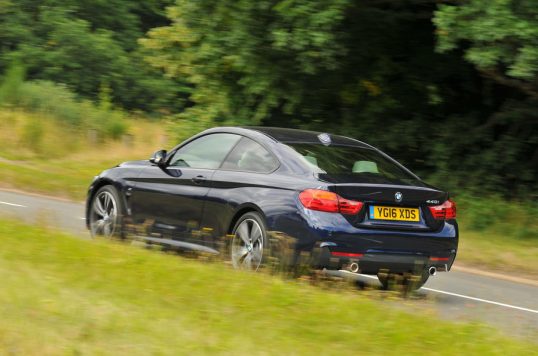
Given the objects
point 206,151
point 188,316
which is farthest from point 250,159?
point 188,316

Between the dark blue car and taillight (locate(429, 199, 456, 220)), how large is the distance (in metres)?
0.01

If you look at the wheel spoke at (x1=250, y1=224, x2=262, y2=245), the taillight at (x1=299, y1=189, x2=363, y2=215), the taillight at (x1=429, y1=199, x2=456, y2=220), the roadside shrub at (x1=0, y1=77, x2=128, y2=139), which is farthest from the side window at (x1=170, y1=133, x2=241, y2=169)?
the roadside shrub at (x1=0, y1=77, x2=128, y2=139)

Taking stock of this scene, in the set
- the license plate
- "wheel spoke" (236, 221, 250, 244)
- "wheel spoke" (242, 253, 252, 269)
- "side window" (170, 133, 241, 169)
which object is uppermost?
"side window" (170, 133, 241, 169)

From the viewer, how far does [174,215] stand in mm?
10516

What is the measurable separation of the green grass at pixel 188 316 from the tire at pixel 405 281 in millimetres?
1588

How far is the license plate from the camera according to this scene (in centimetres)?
928

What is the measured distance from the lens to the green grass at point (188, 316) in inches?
233

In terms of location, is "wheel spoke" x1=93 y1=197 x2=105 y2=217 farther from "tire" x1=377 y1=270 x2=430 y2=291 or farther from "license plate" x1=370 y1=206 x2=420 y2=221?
"license plate" x1=370 y1=206 x2=420 y2=221

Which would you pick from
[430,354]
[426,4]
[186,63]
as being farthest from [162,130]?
[430,354]

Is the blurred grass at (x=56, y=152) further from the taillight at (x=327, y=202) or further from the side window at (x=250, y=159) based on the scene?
the taillight at (x=327, y=202)

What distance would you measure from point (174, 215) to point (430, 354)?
4.80 meters

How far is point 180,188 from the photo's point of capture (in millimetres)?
10523

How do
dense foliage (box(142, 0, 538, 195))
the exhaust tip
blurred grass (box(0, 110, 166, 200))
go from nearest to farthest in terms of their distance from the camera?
the exhaust tip < dense foliage (box(142, 0, 538, 195)) < blurred grass (box(0, 110, 166, 200))

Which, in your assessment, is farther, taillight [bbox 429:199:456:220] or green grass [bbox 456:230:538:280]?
green grass [bbox 456:230:538:280]
